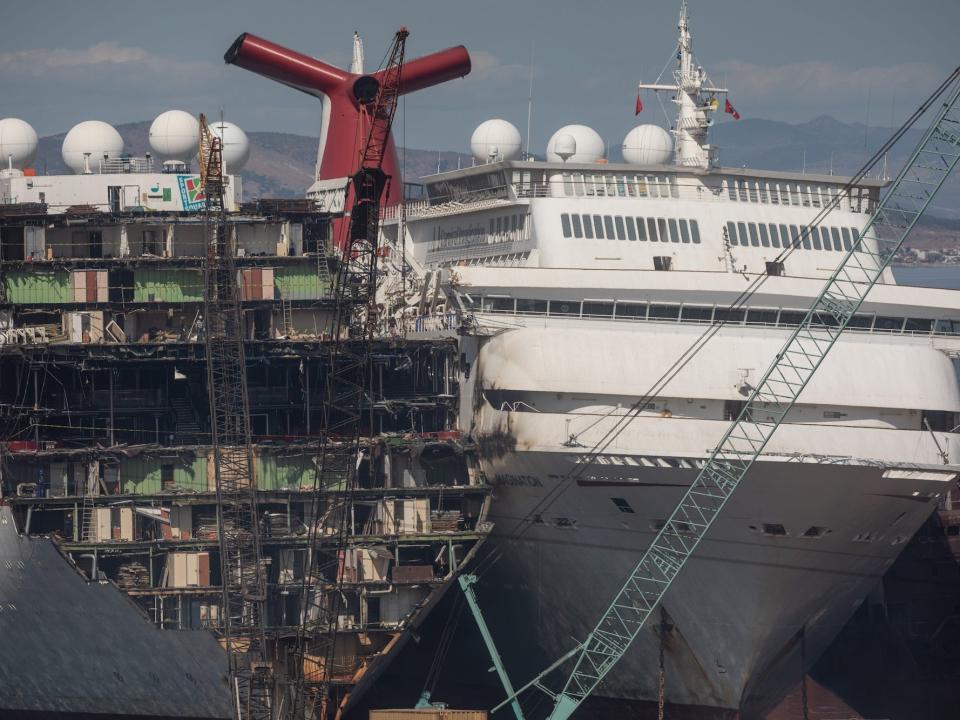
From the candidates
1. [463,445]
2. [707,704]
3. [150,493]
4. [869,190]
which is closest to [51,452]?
[150,493]

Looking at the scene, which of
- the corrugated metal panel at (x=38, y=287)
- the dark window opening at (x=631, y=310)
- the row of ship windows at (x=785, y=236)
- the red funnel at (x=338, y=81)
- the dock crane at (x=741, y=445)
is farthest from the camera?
the red funnel at (x=338, y=81)

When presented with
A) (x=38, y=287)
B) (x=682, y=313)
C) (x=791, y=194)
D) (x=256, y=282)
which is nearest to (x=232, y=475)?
(x=256, y=282)

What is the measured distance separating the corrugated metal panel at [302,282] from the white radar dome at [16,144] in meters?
18.7

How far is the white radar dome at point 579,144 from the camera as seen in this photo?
220 ft

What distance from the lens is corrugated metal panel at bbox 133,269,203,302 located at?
196 ft

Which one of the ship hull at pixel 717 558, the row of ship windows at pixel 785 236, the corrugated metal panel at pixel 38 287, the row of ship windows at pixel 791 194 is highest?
the row of ship windows at pixel 791 194

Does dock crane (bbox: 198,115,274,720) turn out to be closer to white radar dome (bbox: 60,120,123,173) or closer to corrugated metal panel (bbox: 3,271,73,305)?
corrugated metal panel (bbox: 3,271,73,305)

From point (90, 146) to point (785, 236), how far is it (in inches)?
1175

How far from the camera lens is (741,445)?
49.4 metres

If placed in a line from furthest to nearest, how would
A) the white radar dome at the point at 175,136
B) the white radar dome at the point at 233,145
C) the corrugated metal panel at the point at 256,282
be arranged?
the white radar dome at the point at 233,145, the white radar dome at the point at 175,136, the corrugated metal panel at the point at 256,282

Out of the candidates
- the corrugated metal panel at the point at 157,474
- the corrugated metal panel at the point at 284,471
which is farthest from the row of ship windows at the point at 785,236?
the corrugated metal panel at the point at 157,474

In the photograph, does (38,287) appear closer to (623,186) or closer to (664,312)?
(623,186)

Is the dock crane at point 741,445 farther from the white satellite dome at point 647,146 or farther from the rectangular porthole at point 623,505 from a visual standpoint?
the white satellite dome at point 647,146

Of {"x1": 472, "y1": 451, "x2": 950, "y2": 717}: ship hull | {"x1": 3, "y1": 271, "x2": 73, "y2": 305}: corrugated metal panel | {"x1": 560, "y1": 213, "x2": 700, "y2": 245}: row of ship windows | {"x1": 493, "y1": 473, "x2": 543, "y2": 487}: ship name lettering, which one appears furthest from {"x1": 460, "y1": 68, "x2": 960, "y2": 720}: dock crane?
{"x1": 3, "y1": 271, "x2": 73, "y2": 305}: corrugated metal panel
